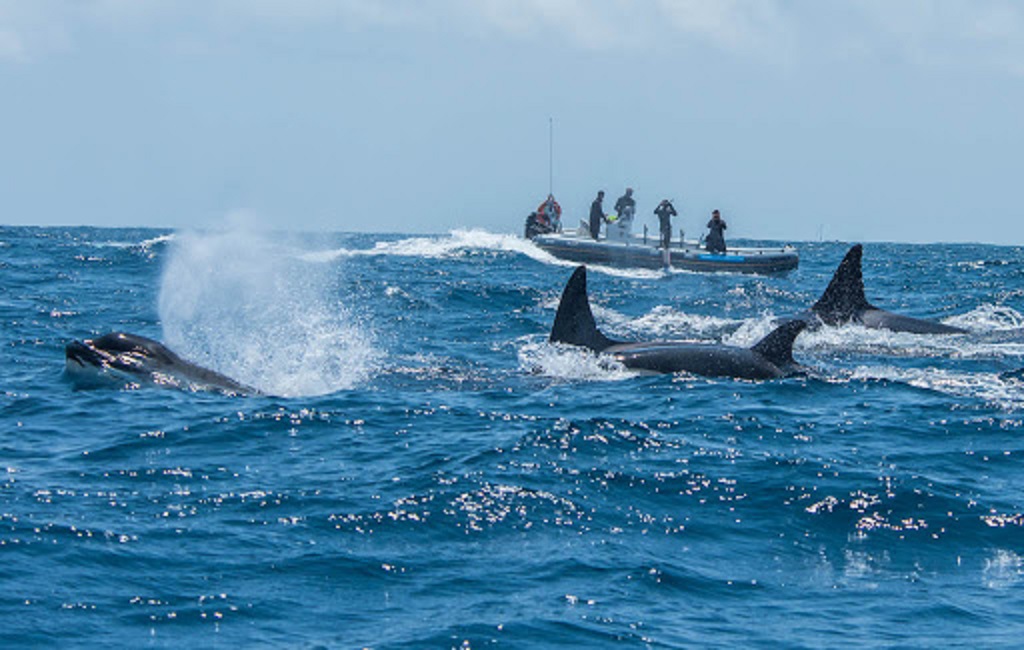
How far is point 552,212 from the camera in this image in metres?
52.7

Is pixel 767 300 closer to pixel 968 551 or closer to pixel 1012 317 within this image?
pixel 1012 317

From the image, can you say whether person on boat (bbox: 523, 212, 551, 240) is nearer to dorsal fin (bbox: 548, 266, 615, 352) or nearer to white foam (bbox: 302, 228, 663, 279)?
white foam (bbox: 302, 228, 663, 279)

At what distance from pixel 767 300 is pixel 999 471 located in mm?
22691

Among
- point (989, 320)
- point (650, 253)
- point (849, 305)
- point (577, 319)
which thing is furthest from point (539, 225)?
point (577, 319)

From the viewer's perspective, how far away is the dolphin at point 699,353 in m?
17.6

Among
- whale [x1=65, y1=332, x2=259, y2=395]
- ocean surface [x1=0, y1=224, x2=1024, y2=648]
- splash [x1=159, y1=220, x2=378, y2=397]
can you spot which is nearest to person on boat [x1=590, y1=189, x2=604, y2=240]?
splash [x1=159, y1=220, x2=378, y2=397]

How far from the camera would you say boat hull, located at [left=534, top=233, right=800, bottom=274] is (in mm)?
43500

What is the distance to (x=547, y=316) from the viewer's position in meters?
28.4

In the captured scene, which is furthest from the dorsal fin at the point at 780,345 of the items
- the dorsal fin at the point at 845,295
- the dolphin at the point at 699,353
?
the dorsal fin at the point at 845,295

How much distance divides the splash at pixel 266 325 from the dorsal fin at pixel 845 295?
8235 millimetres

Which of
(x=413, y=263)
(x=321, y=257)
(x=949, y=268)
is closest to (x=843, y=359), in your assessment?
(x=413, y=263)

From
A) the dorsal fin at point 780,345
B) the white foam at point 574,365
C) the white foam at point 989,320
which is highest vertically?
the dorsal fin at point 780,345

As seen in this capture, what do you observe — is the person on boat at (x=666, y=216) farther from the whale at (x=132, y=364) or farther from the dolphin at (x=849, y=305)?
the whale at (x=132, y=364)

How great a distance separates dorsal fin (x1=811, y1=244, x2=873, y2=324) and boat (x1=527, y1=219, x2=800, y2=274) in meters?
18.8
